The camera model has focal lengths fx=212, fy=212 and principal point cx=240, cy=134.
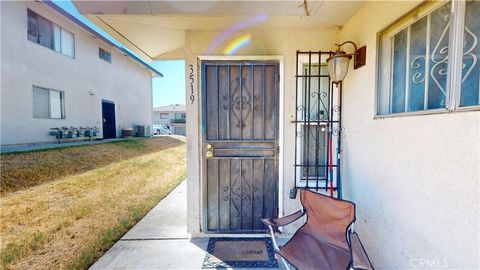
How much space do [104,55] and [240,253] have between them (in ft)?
44.2

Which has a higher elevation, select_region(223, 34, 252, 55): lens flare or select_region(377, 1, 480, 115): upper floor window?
select_region(223, 34, 252, 55): lens flare

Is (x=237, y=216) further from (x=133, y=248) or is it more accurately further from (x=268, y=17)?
(x=268, y=17)

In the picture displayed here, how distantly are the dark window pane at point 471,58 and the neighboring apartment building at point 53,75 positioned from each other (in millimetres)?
10512

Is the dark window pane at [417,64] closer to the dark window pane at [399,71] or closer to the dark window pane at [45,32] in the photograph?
the dark window pane at [399,71]

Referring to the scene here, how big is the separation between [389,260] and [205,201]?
79.8 inches

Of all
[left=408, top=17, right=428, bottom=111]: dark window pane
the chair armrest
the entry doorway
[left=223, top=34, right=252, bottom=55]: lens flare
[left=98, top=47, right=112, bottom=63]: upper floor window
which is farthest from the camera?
the entry doorway

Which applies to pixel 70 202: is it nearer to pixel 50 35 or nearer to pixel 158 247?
pixel 158 247

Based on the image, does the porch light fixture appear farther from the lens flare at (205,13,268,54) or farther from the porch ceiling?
the lens flare at (205,13,268,54)

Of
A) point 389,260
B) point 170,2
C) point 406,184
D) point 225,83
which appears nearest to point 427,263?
point 389,260

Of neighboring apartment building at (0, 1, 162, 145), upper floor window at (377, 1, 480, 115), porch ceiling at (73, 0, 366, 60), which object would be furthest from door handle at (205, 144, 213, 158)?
neighboring apartment building at (0, 1, 162, 145)

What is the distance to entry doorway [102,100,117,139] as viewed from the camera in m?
12.4

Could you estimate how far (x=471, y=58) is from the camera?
3.93 ft

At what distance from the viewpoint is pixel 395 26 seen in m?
1.79

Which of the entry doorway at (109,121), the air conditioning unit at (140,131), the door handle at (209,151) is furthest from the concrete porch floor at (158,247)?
the air conditioning unit at (140,131)
